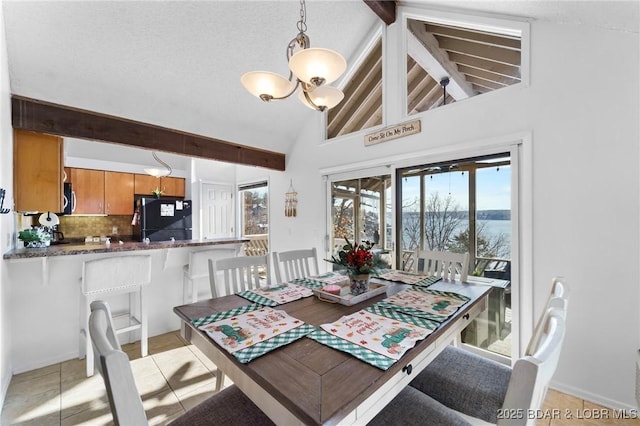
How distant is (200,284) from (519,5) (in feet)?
13.1

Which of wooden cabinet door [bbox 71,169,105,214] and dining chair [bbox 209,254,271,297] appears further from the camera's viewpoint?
wooden cabinet door [bbox 71,169,105,214]

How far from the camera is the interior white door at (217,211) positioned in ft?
18.6

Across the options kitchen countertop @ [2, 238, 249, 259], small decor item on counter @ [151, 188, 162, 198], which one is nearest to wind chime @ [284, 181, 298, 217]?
kitchen countertop @ [2, 238, 249, 259]

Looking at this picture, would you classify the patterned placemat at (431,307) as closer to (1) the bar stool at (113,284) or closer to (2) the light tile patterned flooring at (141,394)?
(2) the light tile patterned flooring at (141,394)

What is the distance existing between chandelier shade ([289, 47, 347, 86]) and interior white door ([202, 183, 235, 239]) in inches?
183

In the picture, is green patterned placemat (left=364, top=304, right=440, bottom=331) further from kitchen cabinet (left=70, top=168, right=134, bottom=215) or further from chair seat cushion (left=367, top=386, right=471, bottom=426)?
kitchen cabinet (left=70, top=168, right=134, bottom=215)

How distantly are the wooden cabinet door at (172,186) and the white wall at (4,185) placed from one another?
316cm

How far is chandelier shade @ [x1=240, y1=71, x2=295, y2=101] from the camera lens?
1.69 metres

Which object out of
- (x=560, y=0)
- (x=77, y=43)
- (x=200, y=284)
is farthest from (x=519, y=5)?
(x=200, y=284)

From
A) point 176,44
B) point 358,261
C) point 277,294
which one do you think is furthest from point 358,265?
point 176,44

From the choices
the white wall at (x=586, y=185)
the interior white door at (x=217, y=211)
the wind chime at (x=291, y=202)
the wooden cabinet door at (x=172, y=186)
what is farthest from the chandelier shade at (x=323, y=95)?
the wooden cabinet door at (x=172, y=186)

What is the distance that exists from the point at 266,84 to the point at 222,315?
1393 millimetres

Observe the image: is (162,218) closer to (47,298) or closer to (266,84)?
(47,298)

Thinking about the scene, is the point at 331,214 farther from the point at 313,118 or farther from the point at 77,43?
the point at 77,43
